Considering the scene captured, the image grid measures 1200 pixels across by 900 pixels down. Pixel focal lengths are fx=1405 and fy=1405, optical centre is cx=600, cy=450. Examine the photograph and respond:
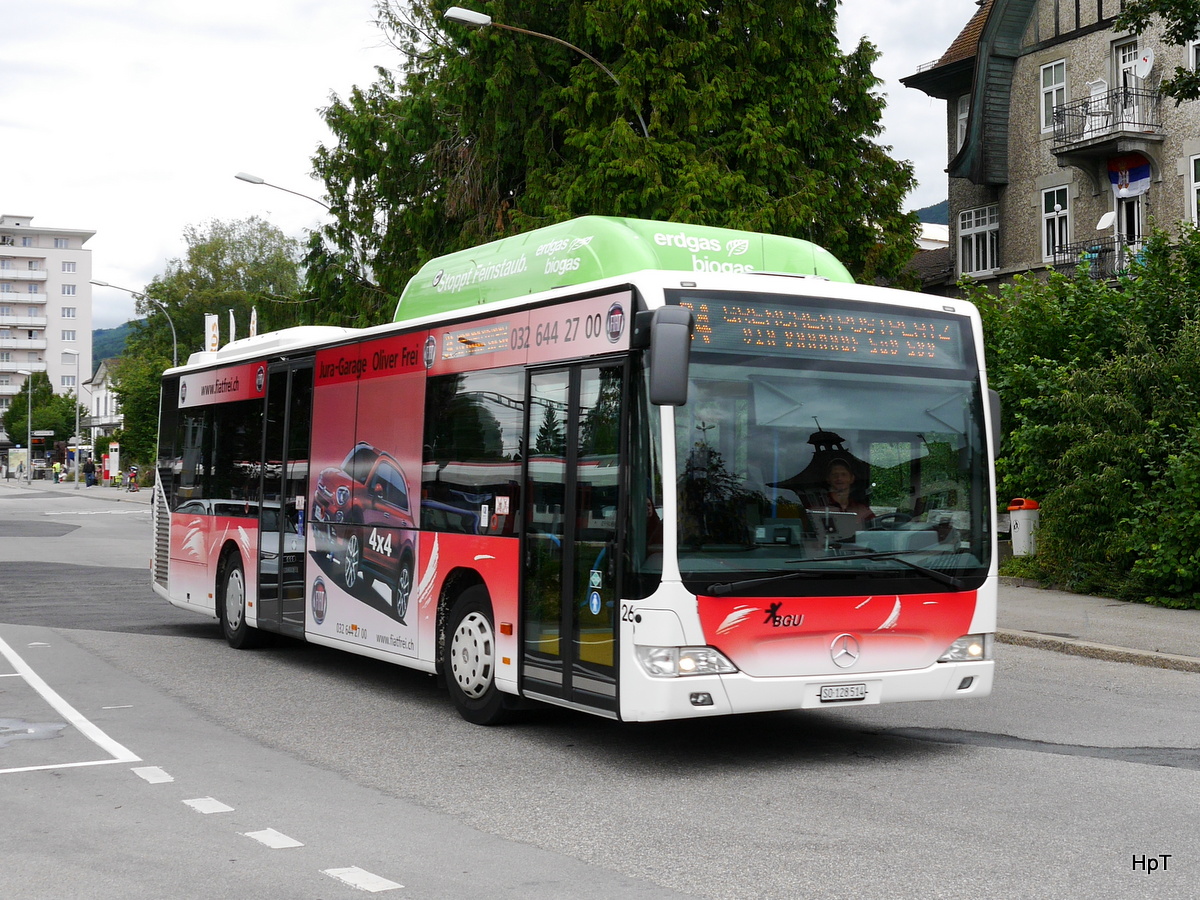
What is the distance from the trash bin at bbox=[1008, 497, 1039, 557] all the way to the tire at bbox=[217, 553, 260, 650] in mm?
11478

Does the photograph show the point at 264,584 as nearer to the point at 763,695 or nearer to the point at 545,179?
the point at 763,695

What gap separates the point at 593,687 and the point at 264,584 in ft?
19.1

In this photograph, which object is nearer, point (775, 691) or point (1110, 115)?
point (775, 691)

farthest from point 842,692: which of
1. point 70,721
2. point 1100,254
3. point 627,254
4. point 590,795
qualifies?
point 1100,254

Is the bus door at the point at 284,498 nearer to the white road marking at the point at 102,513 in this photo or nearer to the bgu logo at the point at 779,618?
the bgu logo at the point at 779,618

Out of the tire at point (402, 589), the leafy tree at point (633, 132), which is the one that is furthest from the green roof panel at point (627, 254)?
the leafy tree at point (633, 132)

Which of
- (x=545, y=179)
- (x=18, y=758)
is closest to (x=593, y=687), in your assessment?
(x=18, y=758)

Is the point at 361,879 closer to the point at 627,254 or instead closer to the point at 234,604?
the point at 627,254

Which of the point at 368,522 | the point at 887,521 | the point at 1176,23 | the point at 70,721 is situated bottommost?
the point at 70,721

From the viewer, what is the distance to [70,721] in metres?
9.58

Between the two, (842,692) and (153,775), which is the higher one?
(842,692)

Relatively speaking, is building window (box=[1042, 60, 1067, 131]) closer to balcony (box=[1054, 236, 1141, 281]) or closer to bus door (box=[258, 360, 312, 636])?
balcony (box=[1054, 236, 1141, 281])

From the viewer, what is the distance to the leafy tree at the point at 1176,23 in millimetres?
16531

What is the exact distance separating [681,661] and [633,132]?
18.1 metres
